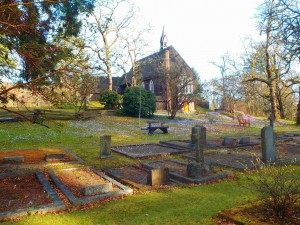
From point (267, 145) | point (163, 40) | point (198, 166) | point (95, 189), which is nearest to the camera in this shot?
point (95, 189)

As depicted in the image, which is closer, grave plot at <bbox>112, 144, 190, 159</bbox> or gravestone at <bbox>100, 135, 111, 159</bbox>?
gravestone at <bbox>100, 135, 111, 159</bbox>

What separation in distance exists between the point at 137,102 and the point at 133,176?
2053 centimetres

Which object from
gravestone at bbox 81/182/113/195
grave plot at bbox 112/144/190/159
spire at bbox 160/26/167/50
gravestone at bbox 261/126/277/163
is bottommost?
gravestone at bbox 81/182/113/195

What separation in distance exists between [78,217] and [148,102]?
24.8 metres

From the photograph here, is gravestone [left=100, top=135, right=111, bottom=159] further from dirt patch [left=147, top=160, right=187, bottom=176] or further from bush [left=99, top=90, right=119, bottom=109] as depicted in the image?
bush [left=99, top=90, right=119, bottom=109]

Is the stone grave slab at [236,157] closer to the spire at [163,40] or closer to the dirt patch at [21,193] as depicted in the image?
the dirt patch at [21,193]

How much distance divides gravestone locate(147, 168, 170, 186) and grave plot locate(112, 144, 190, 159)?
11.5 ft

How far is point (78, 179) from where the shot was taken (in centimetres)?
776

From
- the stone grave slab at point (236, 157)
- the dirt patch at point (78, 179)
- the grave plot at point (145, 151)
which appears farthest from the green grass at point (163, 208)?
the grave plot at point (145, 151)

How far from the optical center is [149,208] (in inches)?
212

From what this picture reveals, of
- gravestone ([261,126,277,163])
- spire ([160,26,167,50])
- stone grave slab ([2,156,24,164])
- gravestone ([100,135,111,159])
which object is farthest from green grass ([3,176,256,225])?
spire ([160,26,167,50])

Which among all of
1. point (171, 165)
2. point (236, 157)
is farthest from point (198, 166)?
point (236, 157)

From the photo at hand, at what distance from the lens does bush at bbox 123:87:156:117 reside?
2866cm

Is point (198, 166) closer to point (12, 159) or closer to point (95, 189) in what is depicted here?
point (95, 189)
